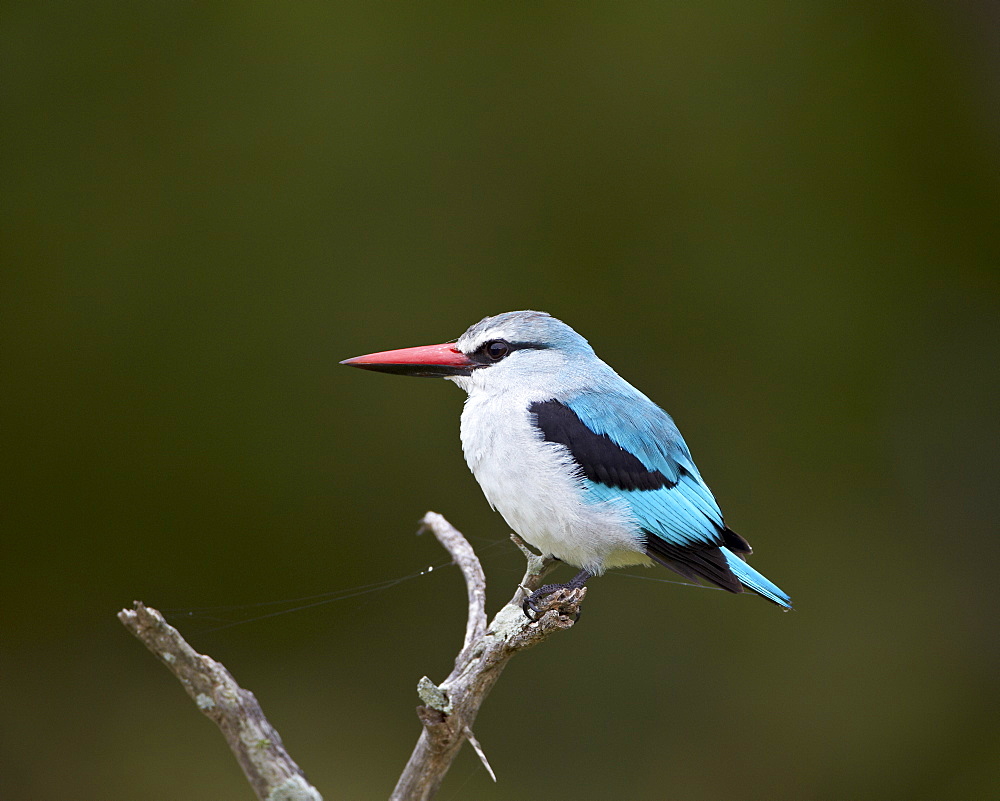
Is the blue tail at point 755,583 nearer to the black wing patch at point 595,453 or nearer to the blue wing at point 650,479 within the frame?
the blue wing at point 650,479

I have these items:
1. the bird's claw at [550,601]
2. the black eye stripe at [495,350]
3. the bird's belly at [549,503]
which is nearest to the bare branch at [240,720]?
the bird's claw at [550,601]

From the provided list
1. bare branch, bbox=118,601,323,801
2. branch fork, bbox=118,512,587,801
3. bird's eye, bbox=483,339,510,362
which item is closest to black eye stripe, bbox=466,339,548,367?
bird's eye, bbox=483,339,510,362

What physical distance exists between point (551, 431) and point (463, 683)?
1.45ft

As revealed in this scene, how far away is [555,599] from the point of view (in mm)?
1370

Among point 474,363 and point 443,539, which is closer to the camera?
point 474,363

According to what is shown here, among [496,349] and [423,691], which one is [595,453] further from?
[423,691]

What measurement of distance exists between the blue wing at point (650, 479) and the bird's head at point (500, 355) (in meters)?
0.10

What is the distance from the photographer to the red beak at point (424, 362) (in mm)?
1664

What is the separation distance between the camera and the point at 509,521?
5.08 feet

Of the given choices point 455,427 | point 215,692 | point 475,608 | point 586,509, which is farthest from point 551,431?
point 455,427

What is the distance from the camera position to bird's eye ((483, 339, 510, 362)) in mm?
1698

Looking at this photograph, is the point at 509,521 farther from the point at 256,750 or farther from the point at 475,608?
the point at 256,750

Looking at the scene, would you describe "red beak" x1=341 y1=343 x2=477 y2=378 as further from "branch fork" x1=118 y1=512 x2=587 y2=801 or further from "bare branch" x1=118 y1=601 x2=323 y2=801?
"bare branch" x1=118 y1=601 x2=323 y2=801

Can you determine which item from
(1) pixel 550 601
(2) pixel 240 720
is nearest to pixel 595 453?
(1) pixel 550 601
